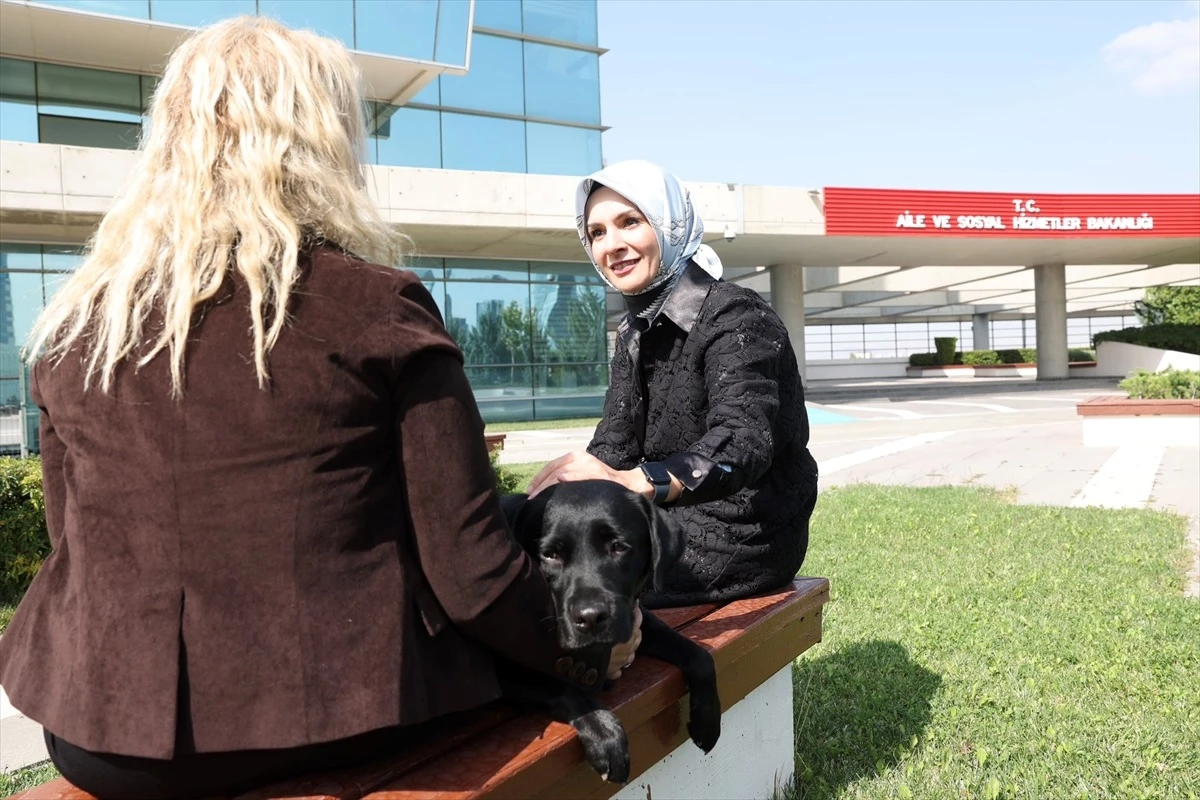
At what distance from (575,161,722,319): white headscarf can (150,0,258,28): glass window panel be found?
726 inches

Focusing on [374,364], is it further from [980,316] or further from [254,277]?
[980,316]

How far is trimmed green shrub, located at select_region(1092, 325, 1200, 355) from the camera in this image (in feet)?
116

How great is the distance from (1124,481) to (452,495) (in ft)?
34.4

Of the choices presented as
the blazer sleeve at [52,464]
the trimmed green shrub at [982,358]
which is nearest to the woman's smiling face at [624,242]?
the blazer sleeve at [52,464]

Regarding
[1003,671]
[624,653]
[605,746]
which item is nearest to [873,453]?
[1003,671]

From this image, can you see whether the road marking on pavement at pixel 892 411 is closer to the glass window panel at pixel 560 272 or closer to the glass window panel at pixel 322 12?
the glass window panel at pixel 560 272

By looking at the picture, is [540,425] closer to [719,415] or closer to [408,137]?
[408,137]

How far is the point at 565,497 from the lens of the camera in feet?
7.58

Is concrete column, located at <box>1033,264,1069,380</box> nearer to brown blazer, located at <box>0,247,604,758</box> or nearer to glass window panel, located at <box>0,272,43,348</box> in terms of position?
glass window panel, located at <box>0,272,43,348</box>

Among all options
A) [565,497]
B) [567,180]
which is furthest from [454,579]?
[567,180]

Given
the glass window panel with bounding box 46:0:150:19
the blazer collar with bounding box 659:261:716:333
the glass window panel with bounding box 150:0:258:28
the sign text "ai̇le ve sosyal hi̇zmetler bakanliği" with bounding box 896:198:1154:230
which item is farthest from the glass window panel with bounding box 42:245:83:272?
the blazer collar with bounding box 659:261:716:333

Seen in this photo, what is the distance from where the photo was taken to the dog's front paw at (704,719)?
2.60 meters

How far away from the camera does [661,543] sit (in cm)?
238

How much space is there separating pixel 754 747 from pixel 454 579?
5.83 ft
